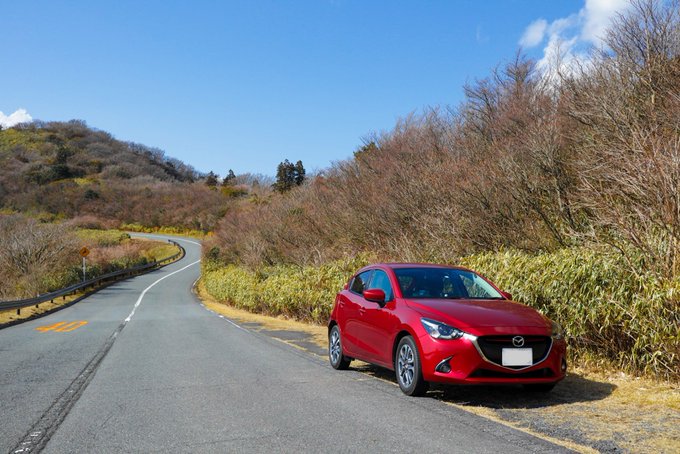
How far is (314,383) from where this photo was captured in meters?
8.06

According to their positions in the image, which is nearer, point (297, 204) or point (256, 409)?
point (256, 409)

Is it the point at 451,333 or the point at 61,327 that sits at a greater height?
the point at 451,333

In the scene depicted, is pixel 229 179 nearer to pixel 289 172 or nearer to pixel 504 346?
pixel 289 172

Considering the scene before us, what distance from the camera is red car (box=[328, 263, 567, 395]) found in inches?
252

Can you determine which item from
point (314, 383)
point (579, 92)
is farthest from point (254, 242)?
point (314, 383)

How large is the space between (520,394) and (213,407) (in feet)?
11.9

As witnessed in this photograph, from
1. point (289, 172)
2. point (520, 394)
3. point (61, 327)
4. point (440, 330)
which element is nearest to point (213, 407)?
point (440, 330)

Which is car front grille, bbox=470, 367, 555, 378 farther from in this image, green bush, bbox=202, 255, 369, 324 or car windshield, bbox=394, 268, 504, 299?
green bush, bbox=202, 255, 369, 324

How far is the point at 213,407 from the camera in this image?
6598mm

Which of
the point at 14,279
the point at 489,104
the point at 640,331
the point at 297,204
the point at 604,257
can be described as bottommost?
the point at 14,279

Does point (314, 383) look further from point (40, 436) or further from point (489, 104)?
point (489, 104)

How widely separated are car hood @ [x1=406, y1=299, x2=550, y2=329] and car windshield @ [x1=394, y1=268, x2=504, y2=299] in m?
0.44

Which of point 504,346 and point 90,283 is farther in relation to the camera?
point 90,283

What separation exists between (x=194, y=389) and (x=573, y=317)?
5199mm
